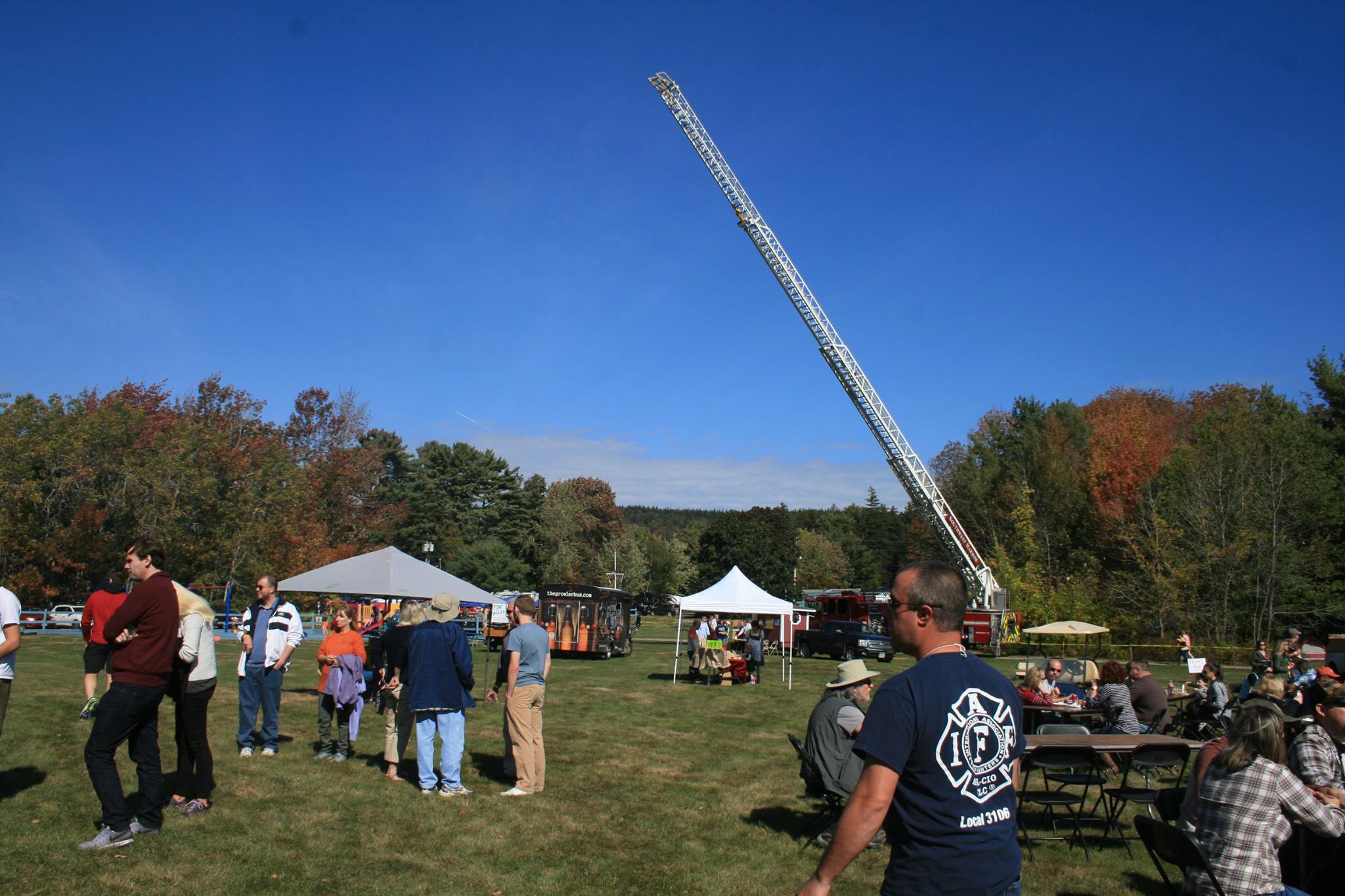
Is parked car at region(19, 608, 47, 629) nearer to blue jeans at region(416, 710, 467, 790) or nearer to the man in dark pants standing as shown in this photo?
blue jeans at region(416, 710, 467, 790)

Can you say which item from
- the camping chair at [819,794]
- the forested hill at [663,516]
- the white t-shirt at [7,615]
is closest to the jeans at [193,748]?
the white t-shirt at [7,615]

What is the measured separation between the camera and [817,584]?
7338 cm

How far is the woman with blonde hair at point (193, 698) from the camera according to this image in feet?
19.6

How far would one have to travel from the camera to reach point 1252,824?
155 inches

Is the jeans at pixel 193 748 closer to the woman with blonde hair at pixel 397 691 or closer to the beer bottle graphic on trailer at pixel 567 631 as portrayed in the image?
Answer: the woman with blonde hair at pixel 397 691

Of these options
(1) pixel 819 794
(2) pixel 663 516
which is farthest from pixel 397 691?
(2) pixel 663 516

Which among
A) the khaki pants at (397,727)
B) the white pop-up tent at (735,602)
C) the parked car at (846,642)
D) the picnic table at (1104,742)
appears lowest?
the parked car at (846,642)

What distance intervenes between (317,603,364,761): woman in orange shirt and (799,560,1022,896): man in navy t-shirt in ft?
24.4

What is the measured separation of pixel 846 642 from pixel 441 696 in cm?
2349

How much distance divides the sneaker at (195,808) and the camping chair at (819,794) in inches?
176

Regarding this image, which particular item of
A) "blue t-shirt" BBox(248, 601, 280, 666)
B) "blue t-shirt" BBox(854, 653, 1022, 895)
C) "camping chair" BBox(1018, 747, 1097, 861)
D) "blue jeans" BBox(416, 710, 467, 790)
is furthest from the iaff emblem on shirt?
"blue t-shirt" BBox(248, 601, 280, 666)

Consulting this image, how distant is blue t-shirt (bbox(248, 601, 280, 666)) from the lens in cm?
827

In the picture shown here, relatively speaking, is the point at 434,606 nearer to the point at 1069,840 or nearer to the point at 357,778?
the point at 357,778

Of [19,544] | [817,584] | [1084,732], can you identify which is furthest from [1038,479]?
[19,544]
